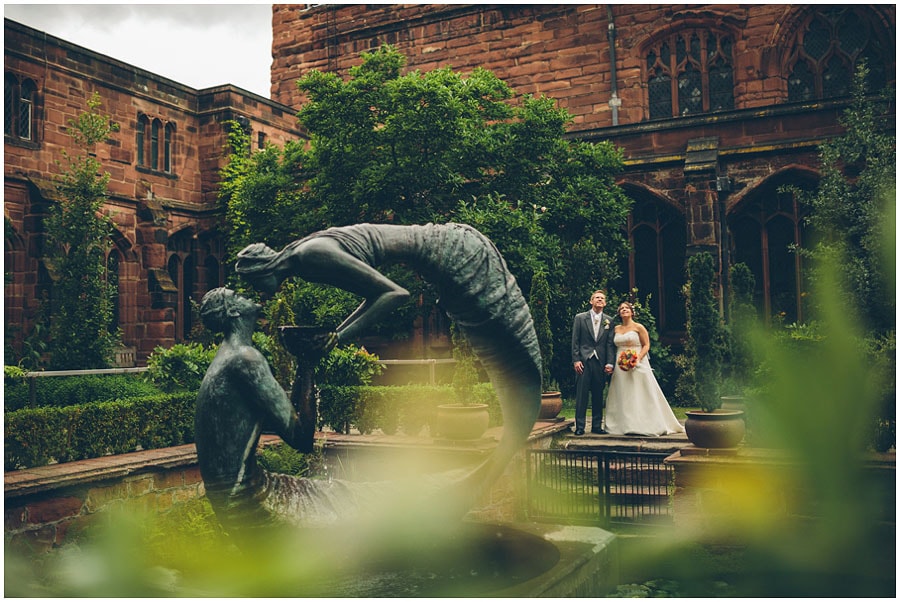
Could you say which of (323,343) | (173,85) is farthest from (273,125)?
(323,343)

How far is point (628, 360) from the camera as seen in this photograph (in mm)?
9750

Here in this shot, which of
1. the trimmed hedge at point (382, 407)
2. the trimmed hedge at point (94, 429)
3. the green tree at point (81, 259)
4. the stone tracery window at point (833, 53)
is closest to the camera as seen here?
the trimmed hedge at point (94, 429)

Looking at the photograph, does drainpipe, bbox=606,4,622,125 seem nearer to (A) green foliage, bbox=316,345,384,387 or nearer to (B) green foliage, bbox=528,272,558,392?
(B) green foliage, bbox=528,272,558,392

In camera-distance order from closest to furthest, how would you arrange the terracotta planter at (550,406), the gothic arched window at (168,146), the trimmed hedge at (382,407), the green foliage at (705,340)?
the green foliage at (705,340)
the trimmed hedge at (382,407)
the terracotta planter at (550,406)
the gothic arched window at (168,146)

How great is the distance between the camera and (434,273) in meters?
3.27

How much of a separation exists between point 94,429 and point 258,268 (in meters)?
5.60

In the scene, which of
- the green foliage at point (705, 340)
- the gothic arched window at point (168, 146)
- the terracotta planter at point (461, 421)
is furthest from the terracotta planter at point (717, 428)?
the gothic arched window at point (168, 146)

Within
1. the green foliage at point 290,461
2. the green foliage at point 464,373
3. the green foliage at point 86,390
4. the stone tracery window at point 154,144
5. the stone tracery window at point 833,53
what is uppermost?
the stone tracery window at point 833,53

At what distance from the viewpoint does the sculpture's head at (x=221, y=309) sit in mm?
3514

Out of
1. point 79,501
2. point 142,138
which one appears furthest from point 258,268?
point 142,138

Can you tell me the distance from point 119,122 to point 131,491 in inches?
658

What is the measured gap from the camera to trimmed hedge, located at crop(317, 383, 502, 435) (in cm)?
920

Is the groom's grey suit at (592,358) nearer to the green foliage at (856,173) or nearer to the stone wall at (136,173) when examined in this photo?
the green foliage at (856,173)

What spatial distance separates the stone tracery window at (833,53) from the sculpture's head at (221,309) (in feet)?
67.3
